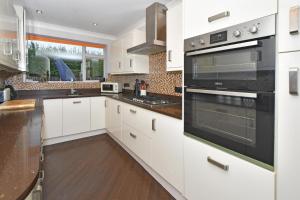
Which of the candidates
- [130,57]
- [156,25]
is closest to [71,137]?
[130,57]

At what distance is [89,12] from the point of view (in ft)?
8.94

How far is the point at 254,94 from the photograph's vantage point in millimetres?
975

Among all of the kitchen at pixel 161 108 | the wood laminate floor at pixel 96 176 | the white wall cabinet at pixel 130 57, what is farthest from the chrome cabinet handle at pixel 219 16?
the white wall cabinet at pixel 130 57

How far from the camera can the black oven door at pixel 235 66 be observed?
3.02ft

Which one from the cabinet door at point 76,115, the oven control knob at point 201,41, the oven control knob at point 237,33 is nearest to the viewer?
the oven control knob at point 237,33

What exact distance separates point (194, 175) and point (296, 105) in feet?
3.00

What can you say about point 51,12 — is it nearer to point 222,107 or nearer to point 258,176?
point 222,107

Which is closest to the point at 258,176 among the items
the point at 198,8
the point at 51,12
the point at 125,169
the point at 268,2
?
the point at 268,2

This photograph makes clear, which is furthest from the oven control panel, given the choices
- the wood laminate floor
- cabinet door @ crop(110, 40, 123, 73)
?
cabinet door @ crop(110, 40, 123, 73)

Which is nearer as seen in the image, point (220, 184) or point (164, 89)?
point (220, 184)

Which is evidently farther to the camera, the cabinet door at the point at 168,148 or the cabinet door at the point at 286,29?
the cabinet door at the point at 168,148

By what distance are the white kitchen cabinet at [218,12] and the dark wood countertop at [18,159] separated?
4.18 ft

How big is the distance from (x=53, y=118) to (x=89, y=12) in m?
1.90

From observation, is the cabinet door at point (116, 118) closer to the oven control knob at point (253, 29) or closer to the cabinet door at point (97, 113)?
the cabinet door at point (97, 113)
